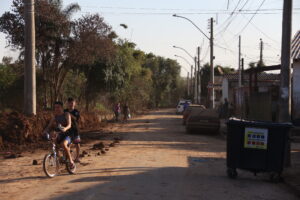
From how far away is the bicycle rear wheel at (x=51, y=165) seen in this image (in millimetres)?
9619

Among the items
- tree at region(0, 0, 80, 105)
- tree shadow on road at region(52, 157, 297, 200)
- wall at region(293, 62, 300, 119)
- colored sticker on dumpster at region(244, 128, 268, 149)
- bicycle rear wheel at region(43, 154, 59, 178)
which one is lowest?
tree shadow on road at region(52, 157, 297, 200)

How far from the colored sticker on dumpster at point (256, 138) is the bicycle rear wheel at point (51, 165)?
436 cm

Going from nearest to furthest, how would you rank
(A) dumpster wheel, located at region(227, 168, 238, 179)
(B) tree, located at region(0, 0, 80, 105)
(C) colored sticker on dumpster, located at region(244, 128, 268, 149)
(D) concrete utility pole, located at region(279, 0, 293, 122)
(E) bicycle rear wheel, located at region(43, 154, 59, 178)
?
(E) bicycle rear wheel, located at region(43, 154, 59, 178)
(C) colored sticker on dumpster, located at region(244, 128, 268, 149)
(A) dumpster wheel, located at region(227, 168, 238, 179)
(D) concrete utility pole, located at region(279, 0, 293, 122)
(B) tree, located at region(0, 0, 80, 105)

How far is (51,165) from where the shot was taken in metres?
9.93

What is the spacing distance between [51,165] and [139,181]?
6.87 ft

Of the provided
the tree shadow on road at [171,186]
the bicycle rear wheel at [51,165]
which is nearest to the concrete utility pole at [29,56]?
the tree shadow on road at [171,186]

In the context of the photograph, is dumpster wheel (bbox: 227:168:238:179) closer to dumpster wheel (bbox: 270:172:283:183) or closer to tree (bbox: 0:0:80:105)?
dumpster wheel (bbox: 270:172:283:183)

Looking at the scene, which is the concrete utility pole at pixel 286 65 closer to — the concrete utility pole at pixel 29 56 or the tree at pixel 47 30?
the concrete utility pole at pixel 29 56

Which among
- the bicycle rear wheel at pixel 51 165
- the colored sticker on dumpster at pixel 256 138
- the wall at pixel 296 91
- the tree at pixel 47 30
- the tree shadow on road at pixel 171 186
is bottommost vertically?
the tree shadow on road at pixel 171 186

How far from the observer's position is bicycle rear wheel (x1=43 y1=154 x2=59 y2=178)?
31.6 ft

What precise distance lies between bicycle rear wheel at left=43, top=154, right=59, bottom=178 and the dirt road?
182mm

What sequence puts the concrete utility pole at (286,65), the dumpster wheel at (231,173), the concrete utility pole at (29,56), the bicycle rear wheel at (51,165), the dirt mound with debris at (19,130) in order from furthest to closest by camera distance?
the concrete utility pole at (29,56) < the dirt mound with debris at (19,130) < the concrete utility pole at (286,65) < the dumpster wheel at (231,173) < the bicycle rear wheel at (51,165)

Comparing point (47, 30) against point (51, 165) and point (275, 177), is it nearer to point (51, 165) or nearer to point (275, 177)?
point (51, 165)

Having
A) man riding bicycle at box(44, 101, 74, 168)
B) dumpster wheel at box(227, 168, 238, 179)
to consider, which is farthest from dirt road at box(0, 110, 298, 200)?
man riding bicycle at box(44, 101, 74, 168)
